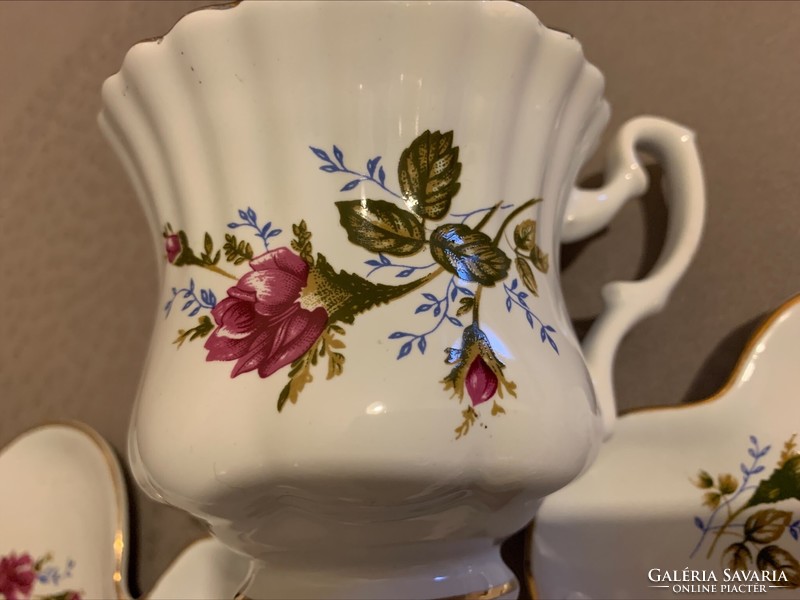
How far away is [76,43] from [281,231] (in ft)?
1.34

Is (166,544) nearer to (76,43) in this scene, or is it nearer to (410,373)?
(410,373)

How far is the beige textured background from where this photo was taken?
0.49 meters

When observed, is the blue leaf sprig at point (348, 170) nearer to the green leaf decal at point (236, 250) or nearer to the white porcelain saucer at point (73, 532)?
the green leaf decal at point (236, 250)

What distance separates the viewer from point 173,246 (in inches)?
13.4

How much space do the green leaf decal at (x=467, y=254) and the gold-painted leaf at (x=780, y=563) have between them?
0.93ft

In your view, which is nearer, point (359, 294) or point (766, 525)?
Answer: point (359, 294)

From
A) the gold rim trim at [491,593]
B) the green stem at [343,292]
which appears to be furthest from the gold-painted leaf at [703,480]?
the green stem at [343,292]

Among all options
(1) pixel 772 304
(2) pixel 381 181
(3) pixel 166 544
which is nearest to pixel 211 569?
(3) pixel 166 544

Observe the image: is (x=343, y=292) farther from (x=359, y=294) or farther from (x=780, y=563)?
(x=780, y=563)

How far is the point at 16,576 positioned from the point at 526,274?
437 millimetres

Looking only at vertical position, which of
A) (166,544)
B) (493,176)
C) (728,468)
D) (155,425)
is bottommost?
(166,544)

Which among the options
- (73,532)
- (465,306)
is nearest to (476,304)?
(465,306)

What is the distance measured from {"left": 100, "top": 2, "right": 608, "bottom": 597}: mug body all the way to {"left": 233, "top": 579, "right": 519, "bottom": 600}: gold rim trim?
2 cm

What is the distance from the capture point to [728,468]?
438 millimetres
